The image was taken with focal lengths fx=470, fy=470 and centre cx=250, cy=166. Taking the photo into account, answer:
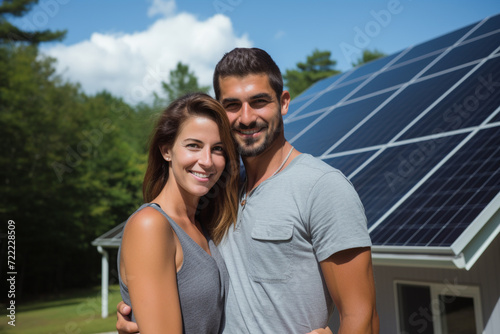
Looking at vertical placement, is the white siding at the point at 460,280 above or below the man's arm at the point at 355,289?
below

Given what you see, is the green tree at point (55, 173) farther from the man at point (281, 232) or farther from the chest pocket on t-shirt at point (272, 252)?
the chest pocket on t-shirt at point (272, 252)

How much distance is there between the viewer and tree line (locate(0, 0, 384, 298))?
2680 cm

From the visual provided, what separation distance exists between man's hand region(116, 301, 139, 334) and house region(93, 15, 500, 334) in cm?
276

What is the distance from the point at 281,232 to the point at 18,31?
24576 millimetres

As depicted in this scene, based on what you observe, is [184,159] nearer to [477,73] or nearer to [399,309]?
[399,309]

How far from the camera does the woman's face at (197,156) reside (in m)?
2.85

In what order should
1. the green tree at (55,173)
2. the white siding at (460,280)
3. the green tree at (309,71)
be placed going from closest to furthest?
the white siding at (460,280)
the green tree at (55,173)
the green tree at (309,71)

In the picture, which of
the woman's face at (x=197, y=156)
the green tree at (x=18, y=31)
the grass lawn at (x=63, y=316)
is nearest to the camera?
the woman's face at (x=197, y=156)

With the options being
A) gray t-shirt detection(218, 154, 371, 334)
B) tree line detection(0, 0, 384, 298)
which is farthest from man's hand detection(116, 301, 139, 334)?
tree line detection(0, 0, 384, 298)

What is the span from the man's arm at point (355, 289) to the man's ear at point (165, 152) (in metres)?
1.22

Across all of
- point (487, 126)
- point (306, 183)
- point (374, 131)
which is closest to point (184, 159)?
point (306, 183)

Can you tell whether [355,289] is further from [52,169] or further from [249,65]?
[52,169]

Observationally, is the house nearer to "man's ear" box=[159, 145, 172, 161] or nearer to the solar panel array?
the solar panel array

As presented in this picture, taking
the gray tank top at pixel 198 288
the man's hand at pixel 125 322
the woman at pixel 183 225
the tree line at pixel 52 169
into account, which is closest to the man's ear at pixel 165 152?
the woman at pixel 183 225
